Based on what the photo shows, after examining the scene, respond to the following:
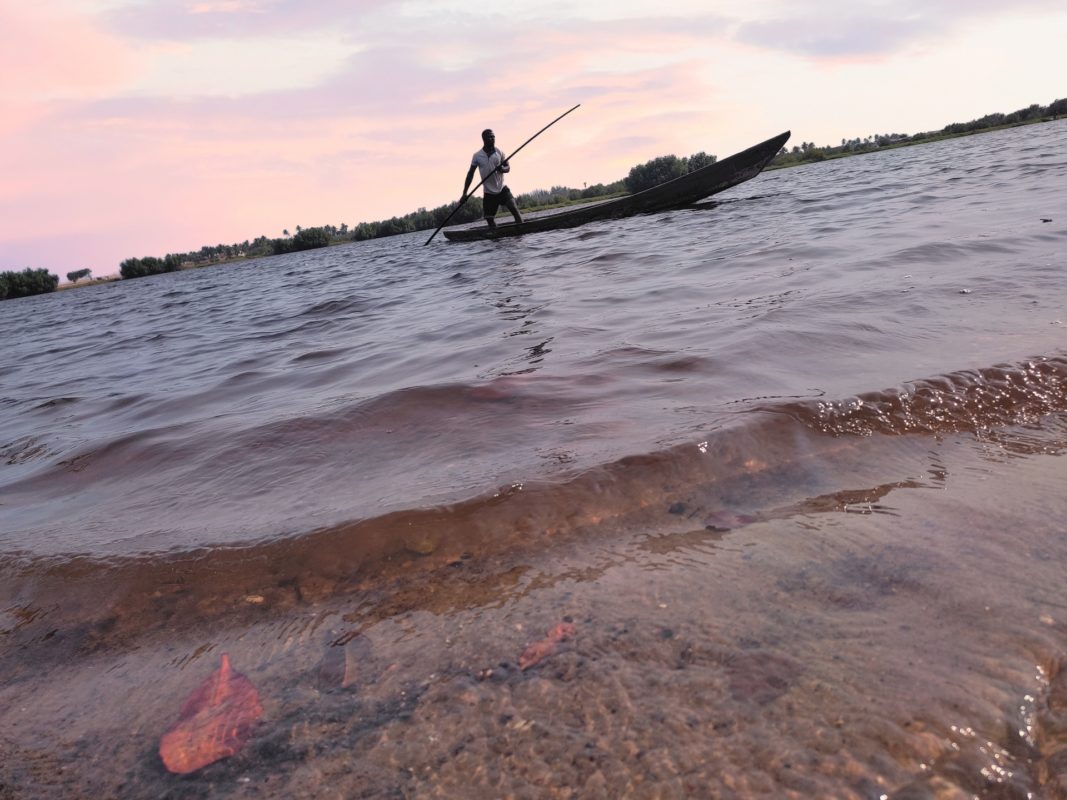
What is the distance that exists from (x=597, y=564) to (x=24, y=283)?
→ 2386 inches

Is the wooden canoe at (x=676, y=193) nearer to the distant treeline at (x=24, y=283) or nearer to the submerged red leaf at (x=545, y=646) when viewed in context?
the submerged red leaf at (x=545, y=646)

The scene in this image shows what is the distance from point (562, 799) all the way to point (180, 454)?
3129 millimetres

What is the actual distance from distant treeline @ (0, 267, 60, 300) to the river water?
5579 cm

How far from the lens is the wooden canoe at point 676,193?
15.0m

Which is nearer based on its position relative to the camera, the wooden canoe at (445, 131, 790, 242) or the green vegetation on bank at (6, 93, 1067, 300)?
the wooden canoe at (445, 131, 790, 242)

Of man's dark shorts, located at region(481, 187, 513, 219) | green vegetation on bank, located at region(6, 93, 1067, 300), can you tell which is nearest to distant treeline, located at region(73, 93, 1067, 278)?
green vegetation on bank, located at region(6, 93, 1067, 300)

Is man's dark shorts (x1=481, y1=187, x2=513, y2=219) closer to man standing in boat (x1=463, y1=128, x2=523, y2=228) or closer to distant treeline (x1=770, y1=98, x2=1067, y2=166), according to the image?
→ man standing in boat (x1=463, y1=128, x2=523, y2=228)

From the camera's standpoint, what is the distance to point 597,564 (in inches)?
74.3

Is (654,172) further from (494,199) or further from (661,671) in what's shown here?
(661,671)

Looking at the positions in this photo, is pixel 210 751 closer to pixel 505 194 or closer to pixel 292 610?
pixel 292 610

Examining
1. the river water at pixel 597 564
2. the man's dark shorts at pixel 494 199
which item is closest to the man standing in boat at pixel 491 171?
the man's dark shorts at pixel 494 199

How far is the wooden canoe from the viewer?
589 inches

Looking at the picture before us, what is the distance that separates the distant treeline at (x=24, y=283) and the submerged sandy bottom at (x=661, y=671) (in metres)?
59.4

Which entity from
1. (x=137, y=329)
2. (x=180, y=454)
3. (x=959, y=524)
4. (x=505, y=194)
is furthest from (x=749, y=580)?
(x=505, y=194)
